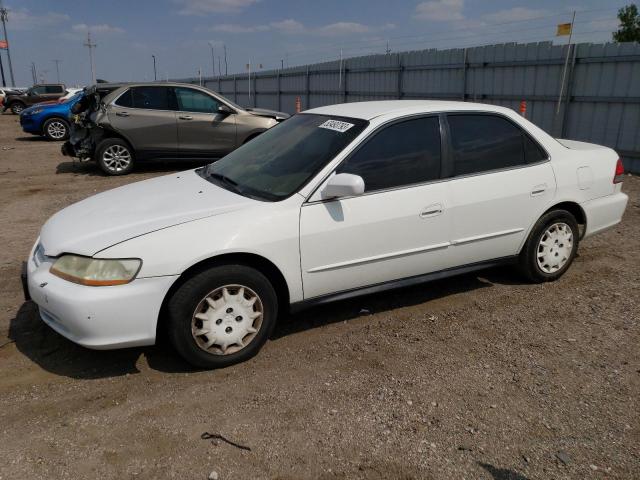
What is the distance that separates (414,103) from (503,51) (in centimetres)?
855

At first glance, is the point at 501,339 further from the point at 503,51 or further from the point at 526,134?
the point at 503,51

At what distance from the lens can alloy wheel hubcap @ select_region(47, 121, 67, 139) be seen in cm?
1615

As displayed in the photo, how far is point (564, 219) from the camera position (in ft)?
14.9

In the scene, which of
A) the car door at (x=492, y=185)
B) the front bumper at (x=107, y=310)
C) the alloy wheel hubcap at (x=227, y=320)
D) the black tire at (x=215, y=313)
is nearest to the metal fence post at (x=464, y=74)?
the car door at (x=492, y=185)

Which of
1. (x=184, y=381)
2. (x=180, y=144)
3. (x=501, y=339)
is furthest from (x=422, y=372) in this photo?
(x=180, y=144)

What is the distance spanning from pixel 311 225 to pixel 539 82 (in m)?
9.20

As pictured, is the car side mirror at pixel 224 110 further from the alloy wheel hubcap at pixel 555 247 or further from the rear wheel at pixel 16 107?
the rear wheel at pixel 16 107

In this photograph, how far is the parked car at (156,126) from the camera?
31.7 feet

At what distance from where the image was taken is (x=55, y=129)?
1630cm

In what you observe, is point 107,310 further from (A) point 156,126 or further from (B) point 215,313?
(A) point 156,126

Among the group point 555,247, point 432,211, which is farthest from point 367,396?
point 555,247

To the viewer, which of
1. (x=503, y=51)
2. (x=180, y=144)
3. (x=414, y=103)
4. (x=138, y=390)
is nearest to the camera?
(x=138, y=390)

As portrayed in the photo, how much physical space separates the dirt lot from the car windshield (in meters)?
1.10

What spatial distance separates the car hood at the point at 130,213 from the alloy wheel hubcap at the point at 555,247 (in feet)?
8.65
